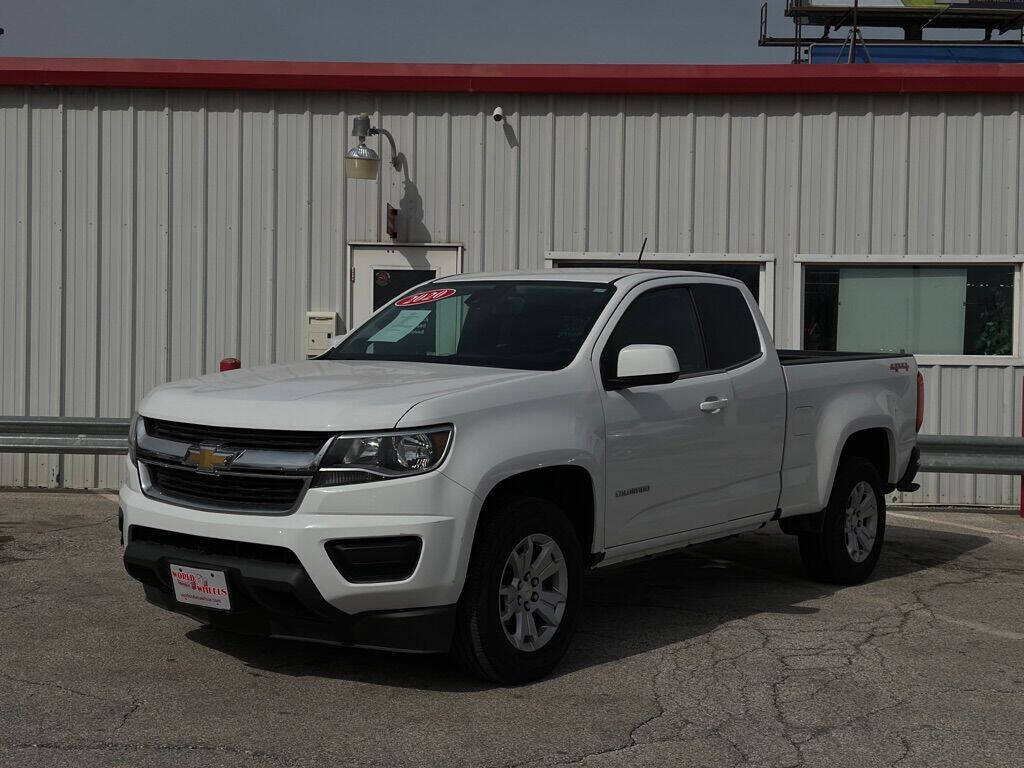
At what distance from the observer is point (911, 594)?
7531 millimetres

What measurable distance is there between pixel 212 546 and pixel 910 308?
27.1ft

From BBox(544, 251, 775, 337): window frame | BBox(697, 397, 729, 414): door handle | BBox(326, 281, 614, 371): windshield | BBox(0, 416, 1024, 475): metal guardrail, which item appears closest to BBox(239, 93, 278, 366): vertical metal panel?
BBox(0, 416, 1024, 475): metal guardrail

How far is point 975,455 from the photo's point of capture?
10.4 meters

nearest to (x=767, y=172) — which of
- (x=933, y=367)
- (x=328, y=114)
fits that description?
(x=933, y=367)

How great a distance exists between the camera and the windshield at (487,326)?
239 inches

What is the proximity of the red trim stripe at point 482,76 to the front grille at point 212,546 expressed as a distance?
694cm

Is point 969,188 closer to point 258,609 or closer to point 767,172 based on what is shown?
point 767,172

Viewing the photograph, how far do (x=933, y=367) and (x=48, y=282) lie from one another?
8006 millimetres

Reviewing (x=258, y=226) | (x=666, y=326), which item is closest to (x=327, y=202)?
(x=258, y=226)

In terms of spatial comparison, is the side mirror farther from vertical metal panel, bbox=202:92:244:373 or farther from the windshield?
vertical metal panel, bbox=202:92:244:373

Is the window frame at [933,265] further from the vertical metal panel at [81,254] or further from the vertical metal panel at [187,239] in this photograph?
the vertical metal panel at [81,254]

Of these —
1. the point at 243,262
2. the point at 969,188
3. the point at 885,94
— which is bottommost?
the point at 243,262

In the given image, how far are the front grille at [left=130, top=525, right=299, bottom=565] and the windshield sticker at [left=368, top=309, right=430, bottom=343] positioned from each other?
1.75 metres

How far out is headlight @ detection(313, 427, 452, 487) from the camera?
4.95 metres
